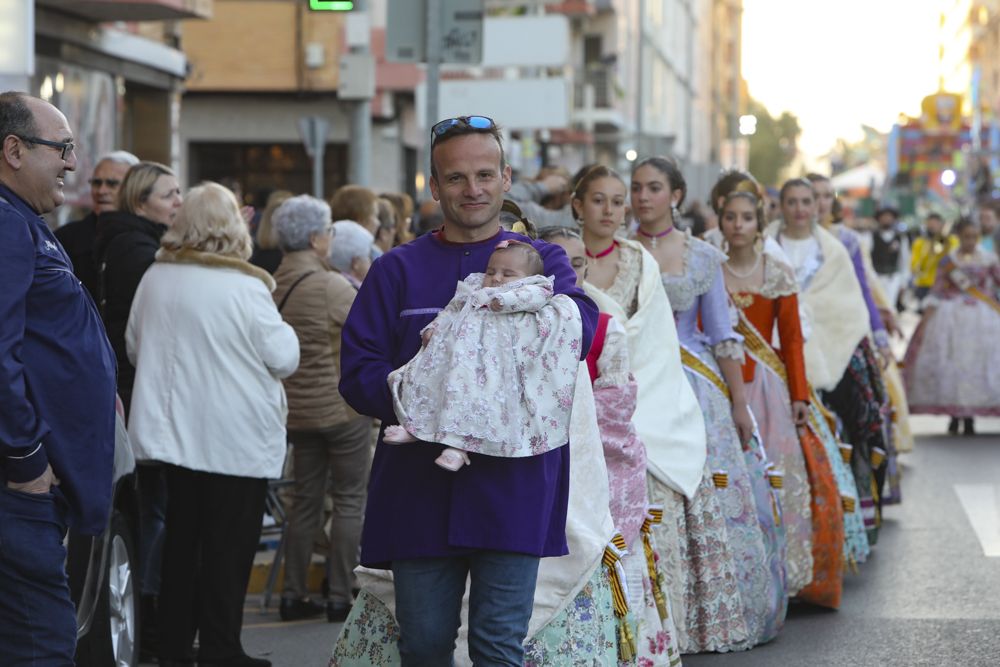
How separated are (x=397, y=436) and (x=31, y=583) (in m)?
1.05

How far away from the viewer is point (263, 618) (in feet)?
28.5

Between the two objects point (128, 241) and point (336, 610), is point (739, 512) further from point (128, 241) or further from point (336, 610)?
point (128, 241)

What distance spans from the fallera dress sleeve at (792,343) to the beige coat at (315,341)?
6.63ft

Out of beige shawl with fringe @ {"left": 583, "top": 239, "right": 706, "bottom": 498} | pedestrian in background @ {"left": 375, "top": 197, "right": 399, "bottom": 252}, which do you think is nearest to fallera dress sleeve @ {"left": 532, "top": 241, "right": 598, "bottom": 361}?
beige shawl with fringe @ {"left": 583, "top": 239, "right": 706, "bottom": 498}

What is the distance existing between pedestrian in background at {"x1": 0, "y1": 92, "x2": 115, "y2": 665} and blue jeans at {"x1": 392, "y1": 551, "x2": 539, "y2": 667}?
34.4 inches

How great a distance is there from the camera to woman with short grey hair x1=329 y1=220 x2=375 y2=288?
9.13 metres

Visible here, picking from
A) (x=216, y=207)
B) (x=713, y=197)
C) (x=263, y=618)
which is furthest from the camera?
(x=713, y=197)

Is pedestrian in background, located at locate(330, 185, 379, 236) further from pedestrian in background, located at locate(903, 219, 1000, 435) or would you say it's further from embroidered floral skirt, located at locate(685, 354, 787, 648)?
pedestrian in background, located at locate(903, 219, 1000, 435)

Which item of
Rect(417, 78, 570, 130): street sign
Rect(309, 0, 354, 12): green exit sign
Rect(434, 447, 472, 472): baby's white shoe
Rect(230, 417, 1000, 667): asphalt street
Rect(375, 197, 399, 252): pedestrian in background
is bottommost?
Rect(230, 417, 1000, 667): asphalt street

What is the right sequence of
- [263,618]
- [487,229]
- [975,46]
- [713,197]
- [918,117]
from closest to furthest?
[487,229] → [263,618] → [713,197] → [918,117] → [975,46]

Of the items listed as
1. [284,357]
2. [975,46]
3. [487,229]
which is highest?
[975,46]

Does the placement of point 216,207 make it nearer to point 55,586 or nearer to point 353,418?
point 353,418

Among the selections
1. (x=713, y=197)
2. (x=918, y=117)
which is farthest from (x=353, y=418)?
(x=918, y=117)

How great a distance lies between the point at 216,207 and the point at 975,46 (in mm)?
110027
